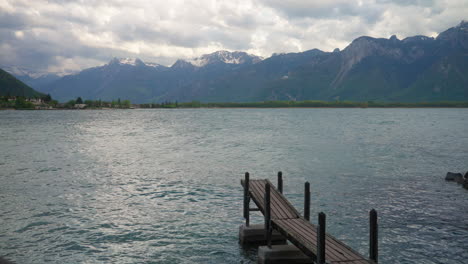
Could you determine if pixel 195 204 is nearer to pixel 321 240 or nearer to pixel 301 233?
pixel 301 233

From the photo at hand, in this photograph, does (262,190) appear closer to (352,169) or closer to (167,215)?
(167,215)

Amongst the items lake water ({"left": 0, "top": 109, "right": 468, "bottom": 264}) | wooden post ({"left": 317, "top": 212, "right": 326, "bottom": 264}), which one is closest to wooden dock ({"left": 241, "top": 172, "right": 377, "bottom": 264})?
wooden post ({"left": 317, "top": 212, "right": 326, "bottom": 264})

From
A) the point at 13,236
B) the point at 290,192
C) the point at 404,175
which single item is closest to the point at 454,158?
the point at 404,175

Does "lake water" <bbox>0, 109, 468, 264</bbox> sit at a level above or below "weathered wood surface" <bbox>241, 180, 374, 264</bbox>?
below

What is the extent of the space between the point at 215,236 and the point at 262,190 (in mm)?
4211

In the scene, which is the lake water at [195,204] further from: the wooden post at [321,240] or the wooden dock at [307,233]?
the wooden post at [321,240]

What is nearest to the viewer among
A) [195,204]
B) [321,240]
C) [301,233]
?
[321,240]

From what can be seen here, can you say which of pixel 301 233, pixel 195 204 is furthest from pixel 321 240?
pixel 195 204

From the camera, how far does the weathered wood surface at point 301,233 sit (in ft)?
46.8

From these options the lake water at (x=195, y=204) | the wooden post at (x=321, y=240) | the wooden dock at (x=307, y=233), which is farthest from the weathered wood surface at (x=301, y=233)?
the lake water at (x=195, y=204)

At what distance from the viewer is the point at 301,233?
16453 mm

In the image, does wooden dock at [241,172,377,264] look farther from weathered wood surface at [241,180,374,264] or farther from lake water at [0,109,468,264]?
lake water at [0,109,468,264]

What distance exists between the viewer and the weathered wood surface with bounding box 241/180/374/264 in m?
14.2

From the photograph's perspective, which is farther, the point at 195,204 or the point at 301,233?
the point at 195,204
